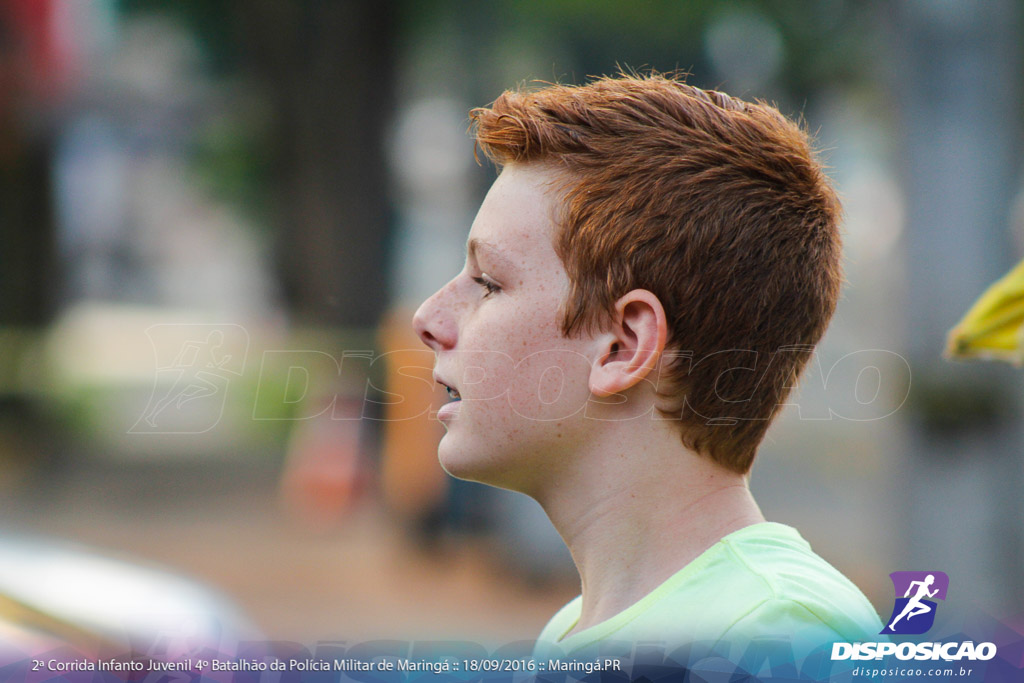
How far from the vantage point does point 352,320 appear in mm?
11492

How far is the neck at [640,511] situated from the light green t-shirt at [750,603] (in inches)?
2.2

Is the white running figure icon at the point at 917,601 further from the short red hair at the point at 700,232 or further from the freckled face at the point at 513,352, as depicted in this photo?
the freckled face at the point at 513,352

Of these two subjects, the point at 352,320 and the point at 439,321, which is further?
the point at 352,320

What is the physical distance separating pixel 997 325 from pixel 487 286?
2.56 ft

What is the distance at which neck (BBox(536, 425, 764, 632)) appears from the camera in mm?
1607

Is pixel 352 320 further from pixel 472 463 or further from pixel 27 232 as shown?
pixel 472 463

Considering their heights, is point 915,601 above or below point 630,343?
below

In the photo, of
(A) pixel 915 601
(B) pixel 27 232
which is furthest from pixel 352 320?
(A) pixel 915 601

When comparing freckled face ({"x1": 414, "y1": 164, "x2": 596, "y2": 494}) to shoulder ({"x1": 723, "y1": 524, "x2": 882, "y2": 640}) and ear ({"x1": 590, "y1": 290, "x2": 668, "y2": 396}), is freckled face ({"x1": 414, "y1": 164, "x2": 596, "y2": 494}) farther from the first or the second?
shoulder ({"x1": 723, "y1": 524, "x2": 882, "y2": 640})

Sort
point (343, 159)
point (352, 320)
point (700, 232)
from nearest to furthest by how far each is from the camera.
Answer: point (700, 232)
point (352, 320)
point (343, 159)

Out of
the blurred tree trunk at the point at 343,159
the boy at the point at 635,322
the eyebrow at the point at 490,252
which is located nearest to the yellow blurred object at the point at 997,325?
the boy at the point at 635,322

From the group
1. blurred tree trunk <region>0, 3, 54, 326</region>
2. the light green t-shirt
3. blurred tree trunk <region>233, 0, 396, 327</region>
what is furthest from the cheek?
blurred tree trunk <region>0, 3, 54, 326</region>

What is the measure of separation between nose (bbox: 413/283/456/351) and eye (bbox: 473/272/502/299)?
0.17ft

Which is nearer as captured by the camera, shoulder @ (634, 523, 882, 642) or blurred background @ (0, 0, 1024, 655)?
shoulder @ (634, 523, 882, 642)
